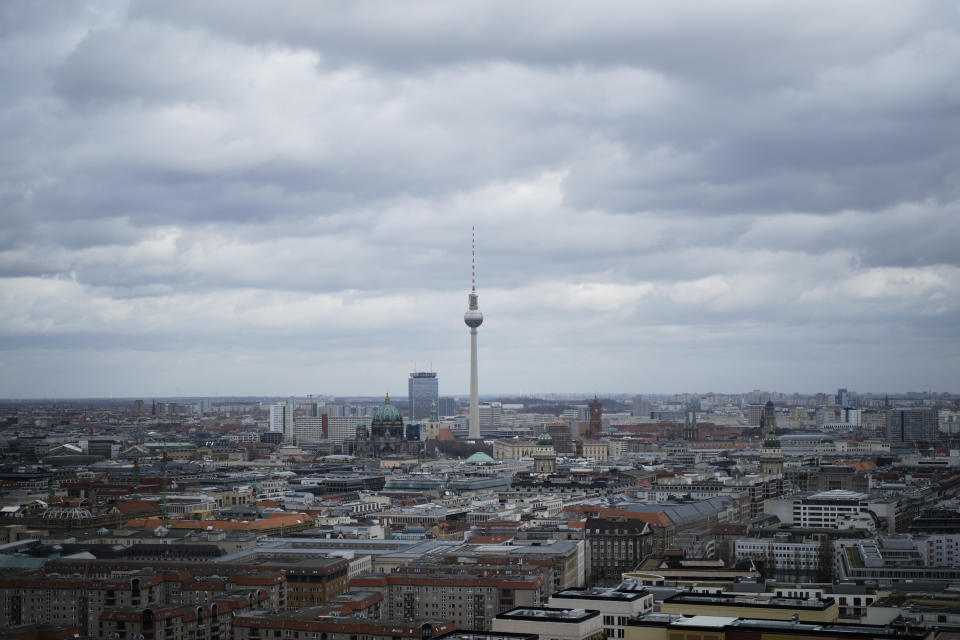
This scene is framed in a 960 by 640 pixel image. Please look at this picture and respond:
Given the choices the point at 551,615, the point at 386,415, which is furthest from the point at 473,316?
the point at 551,615

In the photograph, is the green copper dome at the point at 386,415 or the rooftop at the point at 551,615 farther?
the green copper dome at the point at 386,415

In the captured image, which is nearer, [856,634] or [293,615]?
[856,634]

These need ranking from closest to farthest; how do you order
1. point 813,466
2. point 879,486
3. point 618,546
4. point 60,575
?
point 60,575 → point 618,546 → point 879,486 → point 813,466

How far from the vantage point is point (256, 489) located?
4200 inches

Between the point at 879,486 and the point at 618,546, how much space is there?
39585 mm

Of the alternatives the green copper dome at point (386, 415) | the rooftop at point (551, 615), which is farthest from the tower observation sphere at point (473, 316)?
the rooftop at point (551, 615)

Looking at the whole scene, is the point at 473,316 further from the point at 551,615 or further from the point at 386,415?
the point at 551,615

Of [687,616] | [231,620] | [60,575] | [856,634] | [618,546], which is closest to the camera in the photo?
[856,634]

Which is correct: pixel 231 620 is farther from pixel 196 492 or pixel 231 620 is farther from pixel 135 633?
pixel 196 492

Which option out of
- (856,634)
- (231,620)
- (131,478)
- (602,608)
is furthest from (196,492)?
(856,634)

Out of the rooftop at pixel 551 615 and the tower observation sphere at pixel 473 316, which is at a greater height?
the tower observation sphere at pixel 473 316

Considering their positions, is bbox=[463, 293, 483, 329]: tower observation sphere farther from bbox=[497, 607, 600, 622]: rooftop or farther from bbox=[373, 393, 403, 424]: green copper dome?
bbox=[497, 607, 600, 622]: rooftop

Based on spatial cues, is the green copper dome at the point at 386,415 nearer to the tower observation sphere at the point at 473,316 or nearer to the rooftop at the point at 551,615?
the tower observation sphere at the point at 473,316

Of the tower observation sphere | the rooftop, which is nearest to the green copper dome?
the tower observation sphere
